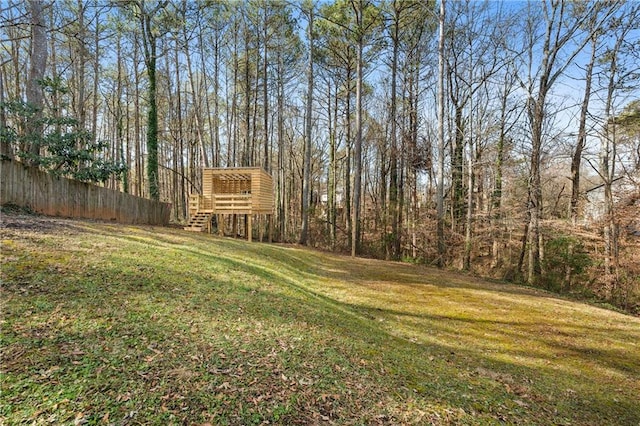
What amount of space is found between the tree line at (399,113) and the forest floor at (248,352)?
4.28 metres

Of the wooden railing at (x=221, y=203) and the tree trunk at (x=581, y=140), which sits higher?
the tree trunk at (x=581, y=140)

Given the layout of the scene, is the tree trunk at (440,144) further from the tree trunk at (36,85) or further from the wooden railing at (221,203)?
the tree trunk at (36,85)

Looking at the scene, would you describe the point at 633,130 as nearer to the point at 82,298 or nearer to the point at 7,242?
the point at 82,298

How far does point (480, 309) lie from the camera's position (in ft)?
18.9

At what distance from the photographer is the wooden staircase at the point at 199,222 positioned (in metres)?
12.8

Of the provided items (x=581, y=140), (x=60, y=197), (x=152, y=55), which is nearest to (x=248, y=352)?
(x=60, y=197)

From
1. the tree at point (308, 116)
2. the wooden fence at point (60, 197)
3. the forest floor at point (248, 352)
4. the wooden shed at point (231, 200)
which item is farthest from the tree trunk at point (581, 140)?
the wooden fence at point (60, 197)

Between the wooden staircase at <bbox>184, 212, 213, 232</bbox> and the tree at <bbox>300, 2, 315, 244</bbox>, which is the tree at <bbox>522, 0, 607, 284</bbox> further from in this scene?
the wooden staircase at <bbox>184, 212, 213, 232</bbox>

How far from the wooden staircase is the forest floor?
760cm

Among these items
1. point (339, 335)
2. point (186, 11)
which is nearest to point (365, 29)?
point (186, 11)

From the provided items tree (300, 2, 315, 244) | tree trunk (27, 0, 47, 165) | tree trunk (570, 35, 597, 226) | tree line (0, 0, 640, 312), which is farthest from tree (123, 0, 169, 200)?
tree trunk (570, 35, 597, 226)

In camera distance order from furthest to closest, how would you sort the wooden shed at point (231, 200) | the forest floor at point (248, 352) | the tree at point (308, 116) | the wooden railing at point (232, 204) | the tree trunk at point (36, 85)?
the tree at point (308, 116) < the wooden shed at point (231, 200) < the wooden railing at point (232, 204) < the tree trunk at point (36, 85) < the forest floor at point (248, 352)

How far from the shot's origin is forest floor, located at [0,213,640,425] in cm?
181

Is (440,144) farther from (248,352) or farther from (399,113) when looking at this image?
(248,352)
